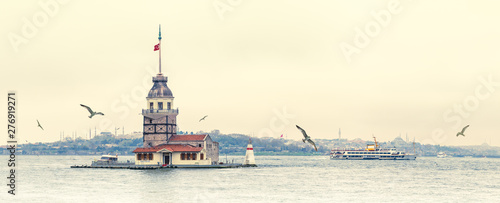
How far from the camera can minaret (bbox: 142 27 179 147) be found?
123 m

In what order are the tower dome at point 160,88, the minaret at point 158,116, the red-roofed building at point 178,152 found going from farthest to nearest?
the tower dome at point 160,88, the minaret at point 158,116, the red-roofed building at point 178,152

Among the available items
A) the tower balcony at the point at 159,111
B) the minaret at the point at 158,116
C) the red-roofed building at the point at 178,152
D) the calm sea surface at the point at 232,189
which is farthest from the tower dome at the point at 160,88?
the calm sea surface at the point at 232,189

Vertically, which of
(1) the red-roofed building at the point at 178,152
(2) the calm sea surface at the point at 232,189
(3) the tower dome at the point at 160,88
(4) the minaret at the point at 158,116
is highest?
(3) the tower dome at the point at 160,88

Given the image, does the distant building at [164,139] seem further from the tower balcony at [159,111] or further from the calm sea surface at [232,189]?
the calm sea surface at [232,189]

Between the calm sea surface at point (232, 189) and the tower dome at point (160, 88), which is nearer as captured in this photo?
the calm sea surface at point (232, 189)

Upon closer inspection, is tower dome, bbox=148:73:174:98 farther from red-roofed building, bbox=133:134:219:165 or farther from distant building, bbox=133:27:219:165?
red-roofed building, bbox=133:134:219:165

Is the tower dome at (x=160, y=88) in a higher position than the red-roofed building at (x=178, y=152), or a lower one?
higher

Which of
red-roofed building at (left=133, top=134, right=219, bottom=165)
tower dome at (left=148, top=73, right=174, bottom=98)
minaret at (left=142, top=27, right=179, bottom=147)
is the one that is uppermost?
tower dome at (left=148, top=73, right=174, bottom=98)

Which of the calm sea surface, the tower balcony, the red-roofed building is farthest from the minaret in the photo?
the calm sea surface

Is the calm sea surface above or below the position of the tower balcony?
below

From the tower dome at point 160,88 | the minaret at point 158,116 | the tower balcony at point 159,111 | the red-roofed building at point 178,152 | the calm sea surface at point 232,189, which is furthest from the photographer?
the tower dome at point 160,88

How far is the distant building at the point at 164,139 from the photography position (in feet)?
396

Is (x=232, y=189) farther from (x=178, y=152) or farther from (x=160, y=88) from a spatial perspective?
(x=160, y=88)

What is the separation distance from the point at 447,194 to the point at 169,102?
52797 millimetres
